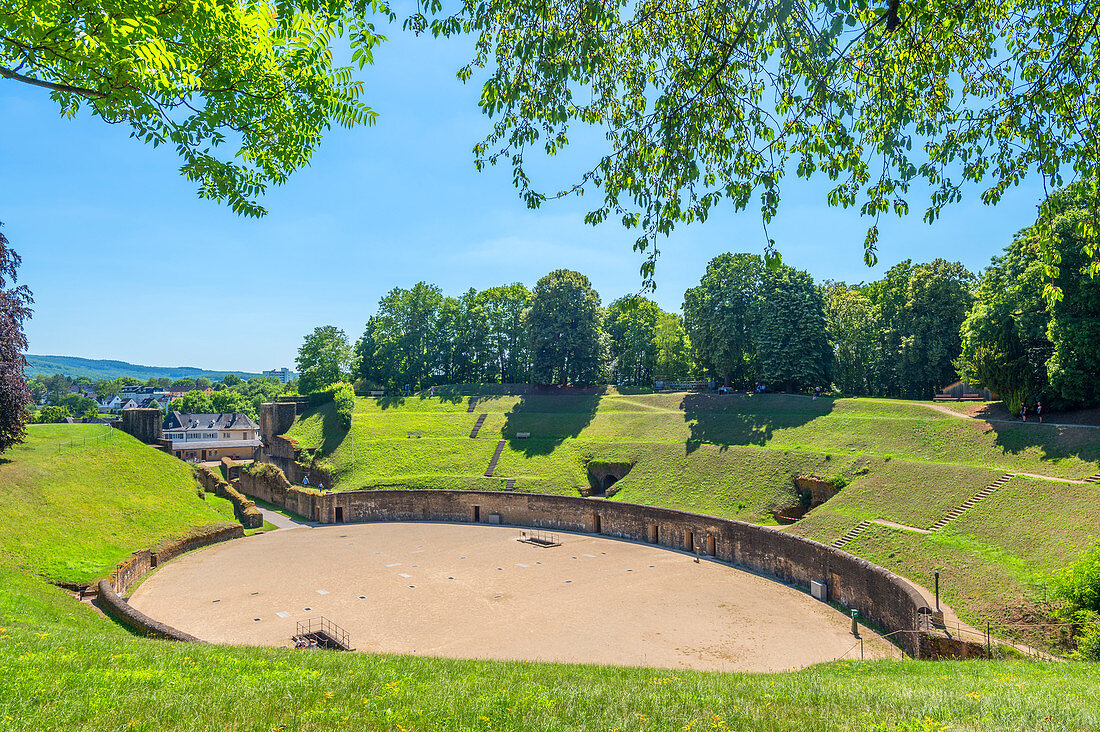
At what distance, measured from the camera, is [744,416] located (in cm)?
3912

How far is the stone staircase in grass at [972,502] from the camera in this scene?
2106 centimetres

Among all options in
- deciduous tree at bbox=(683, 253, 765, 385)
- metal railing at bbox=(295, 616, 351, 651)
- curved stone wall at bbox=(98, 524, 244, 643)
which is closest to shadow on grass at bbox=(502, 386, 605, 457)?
deciduous tree at bbox=(683, 253, 765, 385)

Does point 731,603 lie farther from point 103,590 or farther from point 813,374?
point 813,374

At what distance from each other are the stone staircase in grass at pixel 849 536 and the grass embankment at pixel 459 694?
37.1 feet

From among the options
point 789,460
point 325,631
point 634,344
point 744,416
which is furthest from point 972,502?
point 634,344

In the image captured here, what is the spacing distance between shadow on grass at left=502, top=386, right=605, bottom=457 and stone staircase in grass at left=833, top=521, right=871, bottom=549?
70.4ft

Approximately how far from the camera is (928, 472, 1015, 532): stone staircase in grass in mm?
21062

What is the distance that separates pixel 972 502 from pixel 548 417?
98.6 ft

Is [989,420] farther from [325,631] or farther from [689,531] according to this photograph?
Result: [325,631]

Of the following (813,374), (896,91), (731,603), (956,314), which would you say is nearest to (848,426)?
(813,374)

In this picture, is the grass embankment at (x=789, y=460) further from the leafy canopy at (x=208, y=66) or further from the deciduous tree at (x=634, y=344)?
the leafy canopy at (x=208, y=66)

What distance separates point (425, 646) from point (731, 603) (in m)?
11.3

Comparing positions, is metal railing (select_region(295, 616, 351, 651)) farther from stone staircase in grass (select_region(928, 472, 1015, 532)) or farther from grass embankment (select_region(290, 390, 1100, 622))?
stone staircase in grass (select_region(928, 472, 1015, 532))

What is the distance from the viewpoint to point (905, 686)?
759 centimetres
